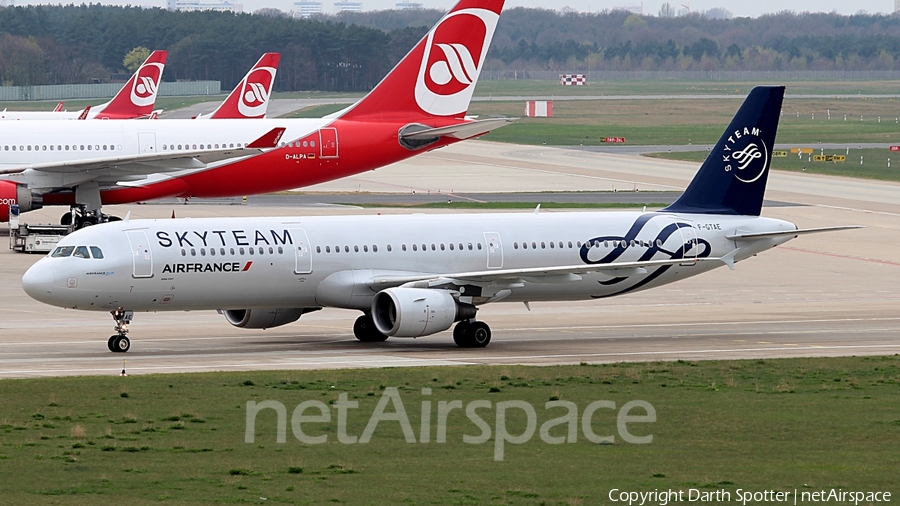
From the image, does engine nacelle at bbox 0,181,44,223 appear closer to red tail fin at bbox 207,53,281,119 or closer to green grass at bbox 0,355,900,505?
green grass at bbox 0,355,900,505

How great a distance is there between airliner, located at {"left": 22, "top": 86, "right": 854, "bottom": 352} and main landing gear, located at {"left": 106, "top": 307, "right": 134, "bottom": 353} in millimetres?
43

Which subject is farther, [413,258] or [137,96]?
[137,96]

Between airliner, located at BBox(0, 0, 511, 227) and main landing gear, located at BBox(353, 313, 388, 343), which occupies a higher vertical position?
airliner, located at BBox(0, 0, 511, 227)

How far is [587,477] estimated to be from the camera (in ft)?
69.2

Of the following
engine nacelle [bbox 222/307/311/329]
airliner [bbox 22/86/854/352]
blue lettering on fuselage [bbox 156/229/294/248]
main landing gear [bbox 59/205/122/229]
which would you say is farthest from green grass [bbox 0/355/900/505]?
main landing gear [bbox 59/205/122/229]

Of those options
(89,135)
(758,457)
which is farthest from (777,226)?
(89,135)

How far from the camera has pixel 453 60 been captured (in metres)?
62.7

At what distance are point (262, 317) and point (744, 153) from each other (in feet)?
50.2

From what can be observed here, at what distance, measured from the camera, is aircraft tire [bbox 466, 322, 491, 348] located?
1521 inches

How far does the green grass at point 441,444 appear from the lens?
2034cm

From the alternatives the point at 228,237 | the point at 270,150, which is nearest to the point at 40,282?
the point at 228,237

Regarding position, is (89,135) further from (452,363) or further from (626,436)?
(626,436)

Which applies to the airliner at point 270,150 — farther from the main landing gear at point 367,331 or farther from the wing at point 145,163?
the main landing gear at point 367,331

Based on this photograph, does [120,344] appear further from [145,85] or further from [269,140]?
[145,85]
